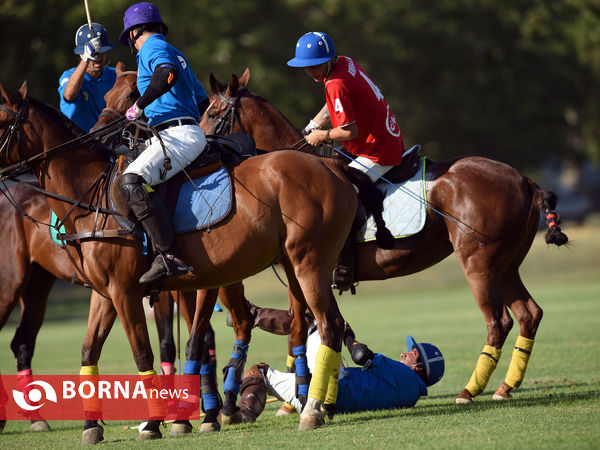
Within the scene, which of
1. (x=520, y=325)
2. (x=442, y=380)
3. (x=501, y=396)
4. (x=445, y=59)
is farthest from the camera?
(x=445, y=59)

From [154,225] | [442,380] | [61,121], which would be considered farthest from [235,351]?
[442,380]

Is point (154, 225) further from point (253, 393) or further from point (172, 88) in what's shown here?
point (253, 393)

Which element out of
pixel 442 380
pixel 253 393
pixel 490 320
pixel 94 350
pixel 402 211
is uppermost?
pixel 402 211

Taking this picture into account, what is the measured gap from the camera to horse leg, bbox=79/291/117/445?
7.64 metres

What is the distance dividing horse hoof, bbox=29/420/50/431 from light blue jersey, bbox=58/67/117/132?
10.5ft

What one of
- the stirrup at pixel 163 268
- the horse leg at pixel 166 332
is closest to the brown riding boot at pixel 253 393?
the horse leg at pixel 166 332

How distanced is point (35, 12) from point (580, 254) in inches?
826

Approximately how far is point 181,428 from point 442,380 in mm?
3846

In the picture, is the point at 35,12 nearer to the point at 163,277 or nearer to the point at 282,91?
the point at 282,91

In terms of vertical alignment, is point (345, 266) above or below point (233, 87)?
below

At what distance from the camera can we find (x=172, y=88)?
7.96 meters

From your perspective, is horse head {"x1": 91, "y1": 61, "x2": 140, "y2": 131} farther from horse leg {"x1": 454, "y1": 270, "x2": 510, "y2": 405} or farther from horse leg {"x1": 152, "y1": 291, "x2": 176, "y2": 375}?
horse leg {"x1": 454, "y1": 270, "x2": 510, "y2": 405}

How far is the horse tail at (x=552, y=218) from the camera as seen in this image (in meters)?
8.92

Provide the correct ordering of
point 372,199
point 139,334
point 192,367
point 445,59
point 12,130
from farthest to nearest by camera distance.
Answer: point 445,59
point 372,199
point 192,367
point 12,130
point 139,334
